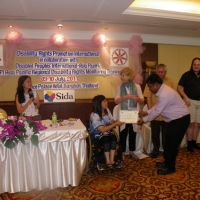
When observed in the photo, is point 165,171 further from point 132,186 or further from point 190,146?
point 190,146

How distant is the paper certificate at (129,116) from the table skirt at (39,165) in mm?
752

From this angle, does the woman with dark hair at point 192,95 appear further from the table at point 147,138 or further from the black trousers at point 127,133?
the black trousers at point 127,133

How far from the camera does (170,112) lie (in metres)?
3.02

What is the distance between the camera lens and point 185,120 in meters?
3.04

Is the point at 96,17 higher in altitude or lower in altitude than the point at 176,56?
higher

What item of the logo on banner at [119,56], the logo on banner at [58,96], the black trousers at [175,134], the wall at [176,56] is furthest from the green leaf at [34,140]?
the wall at [176,56]

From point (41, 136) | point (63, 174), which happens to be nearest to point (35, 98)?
point (41, 136)

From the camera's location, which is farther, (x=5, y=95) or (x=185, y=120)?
(x=5, y=95)

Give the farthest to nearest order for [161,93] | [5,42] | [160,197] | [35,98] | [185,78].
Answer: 1. [5,42]
2. [185,78]
3. [35,98]
4. [161,93]
5. [160,197]

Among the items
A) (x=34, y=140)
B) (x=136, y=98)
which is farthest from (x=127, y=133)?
(x=34, y=140)

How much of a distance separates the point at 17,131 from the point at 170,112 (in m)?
1.98

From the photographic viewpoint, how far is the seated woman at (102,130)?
3096 millimetres

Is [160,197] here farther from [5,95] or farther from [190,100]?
[5,95]

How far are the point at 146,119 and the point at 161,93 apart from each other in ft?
1.46
